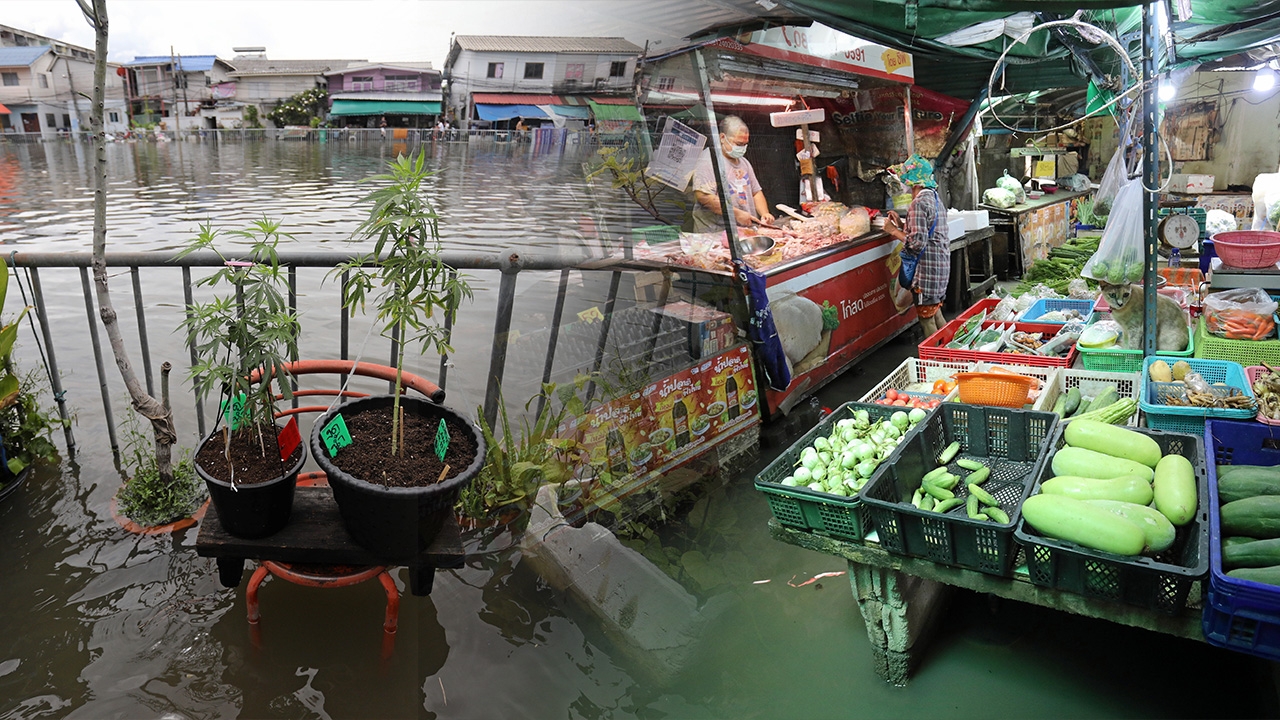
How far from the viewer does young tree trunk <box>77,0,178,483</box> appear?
8.04ft

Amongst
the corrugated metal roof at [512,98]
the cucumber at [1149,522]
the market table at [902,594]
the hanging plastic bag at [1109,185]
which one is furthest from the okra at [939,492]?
the hanging plastic bag at [1109,185]

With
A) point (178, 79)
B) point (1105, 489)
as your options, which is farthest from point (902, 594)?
point (178, 79)

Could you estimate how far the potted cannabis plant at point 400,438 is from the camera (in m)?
2.19

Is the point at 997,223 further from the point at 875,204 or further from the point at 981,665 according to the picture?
the point at 981,665

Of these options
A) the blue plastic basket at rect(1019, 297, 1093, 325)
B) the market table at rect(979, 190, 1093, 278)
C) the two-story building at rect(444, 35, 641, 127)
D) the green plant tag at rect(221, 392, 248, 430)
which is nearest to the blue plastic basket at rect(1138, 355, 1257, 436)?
the blue plastic basket at rect(1019, 297, 1093, 325)

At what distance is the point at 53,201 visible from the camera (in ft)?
46.2

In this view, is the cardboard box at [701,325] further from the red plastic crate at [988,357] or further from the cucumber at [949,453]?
the cucumber at [949,453]

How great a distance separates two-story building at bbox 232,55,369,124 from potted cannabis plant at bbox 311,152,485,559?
244 centimetres

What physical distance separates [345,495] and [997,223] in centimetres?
916

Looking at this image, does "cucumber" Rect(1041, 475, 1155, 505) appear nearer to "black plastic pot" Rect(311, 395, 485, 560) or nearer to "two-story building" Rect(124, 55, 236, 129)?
"black plastic pot" Rect(311, 395, 485, 560)

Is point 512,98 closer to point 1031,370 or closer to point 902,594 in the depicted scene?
point 902,594

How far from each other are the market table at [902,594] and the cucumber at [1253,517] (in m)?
0.42

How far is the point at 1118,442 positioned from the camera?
98.1 inches

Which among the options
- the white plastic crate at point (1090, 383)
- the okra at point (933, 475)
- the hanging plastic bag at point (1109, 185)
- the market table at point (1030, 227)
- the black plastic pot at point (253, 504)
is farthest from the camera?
the market table at point (1030, 227)
